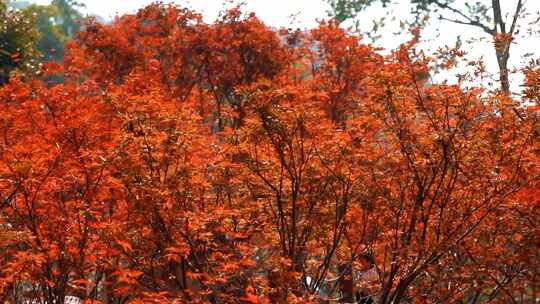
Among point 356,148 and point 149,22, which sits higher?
point 149,22

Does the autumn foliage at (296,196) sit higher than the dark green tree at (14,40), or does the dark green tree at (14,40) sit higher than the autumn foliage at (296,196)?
the dark green tree at (14,40)

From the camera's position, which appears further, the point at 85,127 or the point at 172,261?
the point at 85,127

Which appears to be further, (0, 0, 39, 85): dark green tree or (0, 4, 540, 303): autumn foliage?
(0, 0, 39, 85): dark green tree

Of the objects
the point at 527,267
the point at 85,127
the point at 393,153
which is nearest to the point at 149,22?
the point at 85,127

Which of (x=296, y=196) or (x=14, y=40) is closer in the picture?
(x=296, y=196)

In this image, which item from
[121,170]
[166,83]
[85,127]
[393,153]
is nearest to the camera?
[121,170]

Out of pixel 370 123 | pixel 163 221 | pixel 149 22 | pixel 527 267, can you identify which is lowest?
pixel 527 267

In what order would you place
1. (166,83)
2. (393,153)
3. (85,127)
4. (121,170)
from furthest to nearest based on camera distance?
(166,83)
(85,127)
(393,153)
(121,170)

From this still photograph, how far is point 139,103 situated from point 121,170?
1.04 m

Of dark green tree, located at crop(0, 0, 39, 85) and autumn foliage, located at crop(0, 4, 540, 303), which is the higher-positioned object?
dark green tree, located at crop(0, 0, 39, 85)

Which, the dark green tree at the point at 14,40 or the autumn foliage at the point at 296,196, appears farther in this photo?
the dark green tree at the point at 14,40

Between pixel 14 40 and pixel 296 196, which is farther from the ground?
pixel 14 40

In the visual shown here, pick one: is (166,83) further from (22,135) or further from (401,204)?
(401,204)

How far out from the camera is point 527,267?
10133 millimetres
